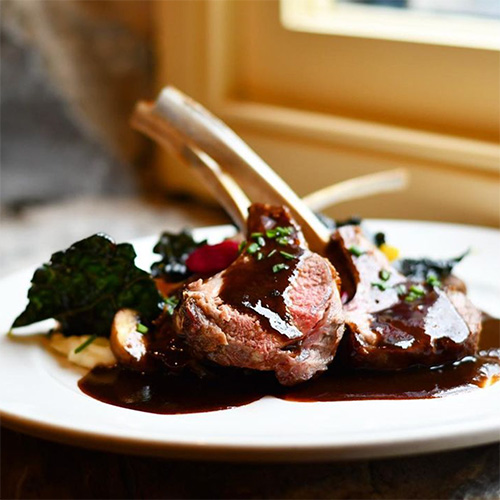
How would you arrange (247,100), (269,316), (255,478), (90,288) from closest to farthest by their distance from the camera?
(255,478) → (269,316) → (90,288) → (247,100)

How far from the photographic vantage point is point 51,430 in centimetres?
117

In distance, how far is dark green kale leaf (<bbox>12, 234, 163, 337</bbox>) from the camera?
1517 mm

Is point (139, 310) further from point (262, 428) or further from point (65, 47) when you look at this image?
point (65, 47)

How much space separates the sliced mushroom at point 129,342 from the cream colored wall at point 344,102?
3.41 feet

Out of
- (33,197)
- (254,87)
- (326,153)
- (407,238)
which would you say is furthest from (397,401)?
(33,197)

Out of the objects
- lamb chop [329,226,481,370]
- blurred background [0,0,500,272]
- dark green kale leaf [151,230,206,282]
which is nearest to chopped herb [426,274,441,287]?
lamb chop [329,226,481,370]

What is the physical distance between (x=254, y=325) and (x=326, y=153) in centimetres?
124

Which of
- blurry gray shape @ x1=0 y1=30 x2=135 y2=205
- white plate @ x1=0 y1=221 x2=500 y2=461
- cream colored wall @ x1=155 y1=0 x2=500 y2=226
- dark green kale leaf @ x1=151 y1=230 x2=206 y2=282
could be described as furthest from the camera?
blurry gray shape @ x1=0 y1=30 x2=135 y2=205

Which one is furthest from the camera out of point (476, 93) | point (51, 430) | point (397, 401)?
point (476, 93)

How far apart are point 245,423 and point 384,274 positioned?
0.42m

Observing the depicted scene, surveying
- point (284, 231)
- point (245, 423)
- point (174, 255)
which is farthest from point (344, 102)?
point (245, 423)

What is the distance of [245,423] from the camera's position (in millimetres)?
1216

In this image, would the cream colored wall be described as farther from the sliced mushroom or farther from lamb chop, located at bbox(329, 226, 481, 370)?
the sliced mushroom

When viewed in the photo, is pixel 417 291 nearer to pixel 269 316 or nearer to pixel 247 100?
pixel 269 316
